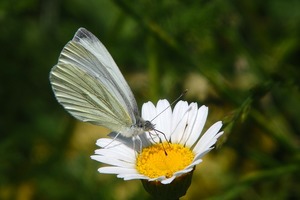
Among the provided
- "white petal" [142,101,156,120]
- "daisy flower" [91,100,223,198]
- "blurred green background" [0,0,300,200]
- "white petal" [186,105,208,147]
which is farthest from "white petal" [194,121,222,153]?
"blurred green background" [0,0,300,200]

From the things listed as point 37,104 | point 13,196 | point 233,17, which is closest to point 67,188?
point 13,196

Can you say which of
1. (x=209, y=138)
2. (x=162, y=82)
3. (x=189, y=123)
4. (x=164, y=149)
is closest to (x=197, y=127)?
(x=189, y=123)

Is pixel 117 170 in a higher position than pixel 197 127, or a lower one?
lower

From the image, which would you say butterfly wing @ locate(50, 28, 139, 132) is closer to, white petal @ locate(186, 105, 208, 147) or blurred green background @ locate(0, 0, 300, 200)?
white petal @ locate(186, 105, 208, 147)

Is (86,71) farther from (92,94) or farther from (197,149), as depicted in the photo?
(197,149)

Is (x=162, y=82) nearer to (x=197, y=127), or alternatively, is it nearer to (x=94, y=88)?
(x=94, y=88)

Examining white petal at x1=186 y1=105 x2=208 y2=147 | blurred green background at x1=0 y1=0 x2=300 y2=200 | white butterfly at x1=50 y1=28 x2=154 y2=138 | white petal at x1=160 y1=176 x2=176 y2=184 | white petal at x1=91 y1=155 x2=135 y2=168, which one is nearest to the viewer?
white petal at x1=160 y1=176 x2=176 y2=184

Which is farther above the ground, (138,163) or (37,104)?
(138,163)
